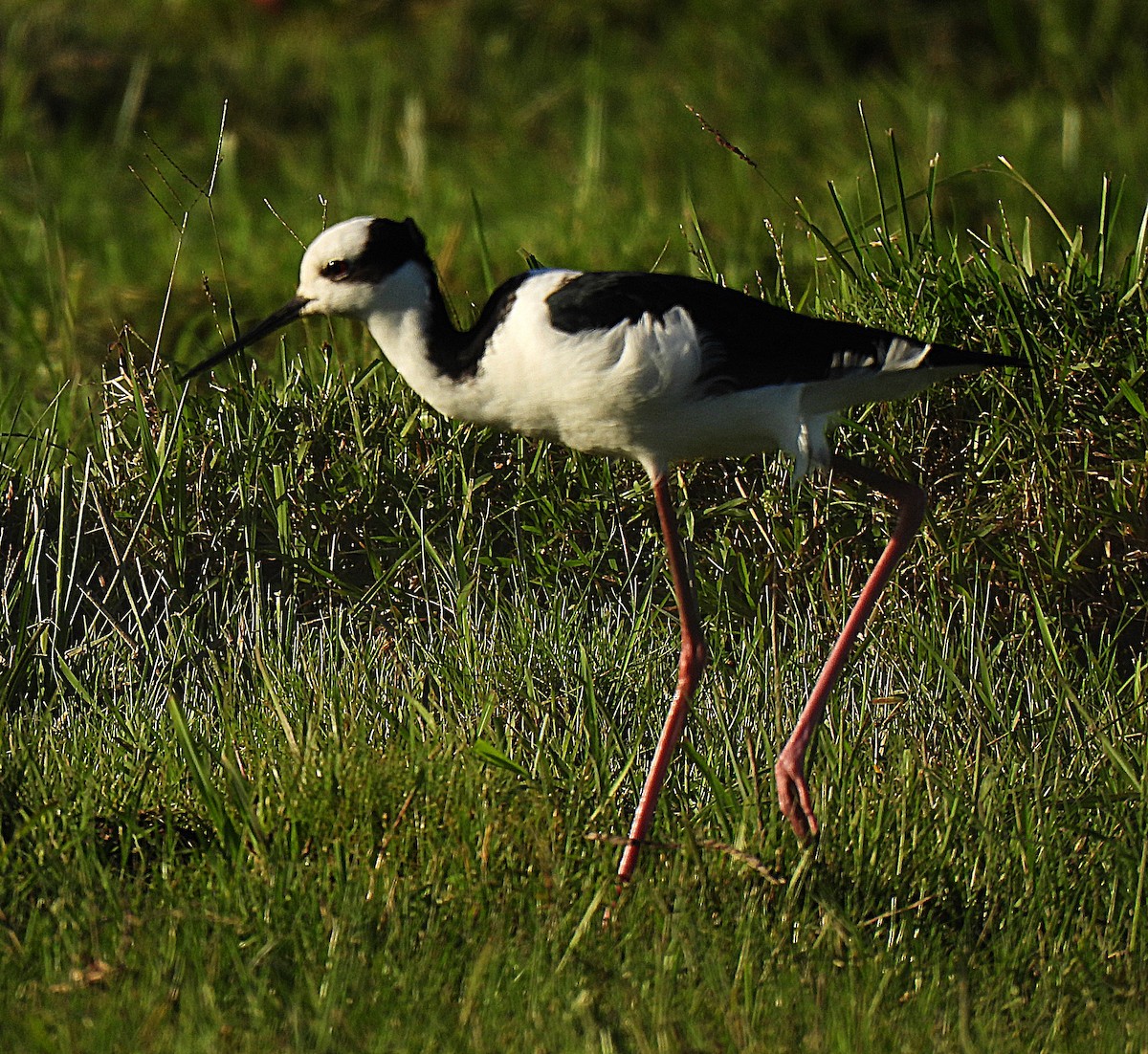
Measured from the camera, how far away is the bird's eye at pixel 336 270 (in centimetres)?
266

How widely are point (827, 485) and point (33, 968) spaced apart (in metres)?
1.68

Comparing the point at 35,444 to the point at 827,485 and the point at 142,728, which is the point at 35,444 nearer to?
the point at 142,728

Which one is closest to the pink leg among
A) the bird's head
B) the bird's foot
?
the bird's foot

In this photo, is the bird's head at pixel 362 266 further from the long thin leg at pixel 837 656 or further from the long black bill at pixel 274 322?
the long thin leg at pixel 837 656

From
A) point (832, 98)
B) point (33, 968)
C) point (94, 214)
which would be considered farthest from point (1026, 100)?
point (33, 968)

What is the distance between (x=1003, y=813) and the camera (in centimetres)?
262

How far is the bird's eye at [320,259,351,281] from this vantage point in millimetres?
2662

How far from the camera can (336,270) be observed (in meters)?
2.67

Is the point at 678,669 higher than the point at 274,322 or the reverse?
the reverse

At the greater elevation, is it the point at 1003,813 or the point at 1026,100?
the point at 1026,100

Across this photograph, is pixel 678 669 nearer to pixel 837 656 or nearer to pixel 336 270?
pixel 837 656

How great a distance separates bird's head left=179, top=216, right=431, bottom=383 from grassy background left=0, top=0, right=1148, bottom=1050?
1.55ft

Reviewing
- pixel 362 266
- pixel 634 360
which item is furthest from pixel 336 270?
pixel 634 360

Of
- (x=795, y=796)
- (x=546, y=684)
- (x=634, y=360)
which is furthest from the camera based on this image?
(x=546, y=684)
